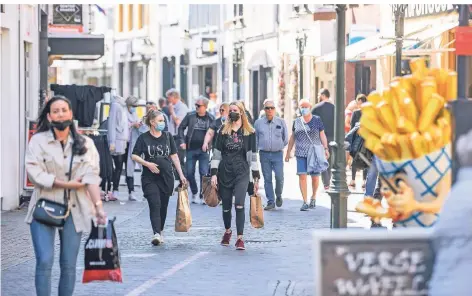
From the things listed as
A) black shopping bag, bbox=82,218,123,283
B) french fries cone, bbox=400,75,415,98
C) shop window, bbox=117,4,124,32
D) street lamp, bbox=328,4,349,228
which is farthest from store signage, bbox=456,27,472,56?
shop window, bbox=117,4,124,32

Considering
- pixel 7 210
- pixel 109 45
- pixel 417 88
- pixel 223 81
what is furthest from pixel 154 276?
pixel 109 45

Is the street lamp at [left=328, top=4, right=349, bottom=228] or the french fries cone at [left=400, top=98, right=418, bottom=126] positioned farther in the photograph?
the street lamp at [left=328, top=4, right=349, bottom=228]

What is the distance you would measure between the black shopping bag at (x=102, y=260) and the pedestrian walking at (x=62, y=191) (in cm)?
43

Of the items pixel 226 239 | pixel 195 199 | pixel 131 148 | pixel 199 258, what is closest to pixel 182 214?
pixel 226 239

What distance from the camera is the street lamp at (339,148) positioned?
13.8m

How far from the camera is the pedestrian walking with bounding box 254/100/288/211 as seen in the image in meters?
22.1

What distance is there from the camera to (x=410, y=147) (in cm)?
743

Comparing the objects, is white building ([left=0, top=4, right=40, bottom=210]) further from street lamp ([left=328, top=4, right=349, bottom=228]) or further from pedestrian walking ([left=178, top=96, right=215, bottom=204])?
street lamp ([left=328, top=4, right=349, bottom=228])

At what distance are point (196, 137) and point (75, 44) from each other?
8.58m

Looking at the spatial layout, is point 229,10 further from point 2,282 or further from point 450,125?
point 450,125

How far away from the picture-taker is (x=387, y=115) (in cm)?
757

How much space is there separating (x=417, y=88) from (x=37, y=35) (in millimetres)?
18287

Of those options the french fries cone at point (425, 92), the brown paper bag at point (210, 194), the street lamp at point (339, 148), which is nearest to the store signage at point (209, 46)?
the brown paper bag at point (210, 194)

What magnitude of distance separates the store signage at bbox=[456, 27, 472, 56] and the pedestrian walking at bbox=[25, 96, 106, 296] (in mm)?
3596
